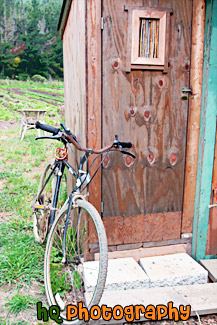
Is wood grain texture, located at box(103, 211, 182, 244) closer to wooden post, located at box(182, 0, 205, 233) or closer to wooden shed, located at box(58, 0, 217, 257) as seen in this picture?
wooden shed, located at box(58, 0, 217, 257)

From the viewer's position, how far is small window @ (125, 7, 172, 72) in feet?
8.21

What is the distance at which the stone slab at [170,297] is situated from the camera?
7.42ft

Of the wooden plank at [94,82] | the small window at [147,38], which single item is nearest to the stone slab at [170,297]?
the wooden plank at [94,82]

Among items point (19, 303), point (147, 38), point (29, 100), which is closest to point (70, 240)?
point (19, 303)

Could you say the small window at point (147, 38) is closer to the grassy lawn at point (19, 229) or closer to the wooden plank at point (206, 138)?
the wooden plank at point (206, 138)

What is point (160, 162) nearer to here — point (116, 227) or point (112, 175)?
point (112, 175)

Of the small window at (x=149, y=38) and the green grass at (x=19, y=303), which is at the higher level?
the small window at (x=149, y=38)

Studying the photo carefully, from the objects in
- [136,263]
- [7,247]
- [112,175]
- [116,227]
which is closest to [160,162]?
[112,175]

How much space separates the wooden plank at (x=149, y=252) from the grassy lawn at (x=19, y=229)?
25.1 inches

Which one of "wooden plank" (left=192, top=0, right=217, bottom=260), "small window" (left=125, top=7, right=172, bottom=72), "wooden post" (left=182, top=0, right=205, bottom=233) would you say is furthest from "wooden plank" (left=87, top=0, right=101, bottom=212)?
"wooden plank" (left=192, top=0, right=217, bottom=260)

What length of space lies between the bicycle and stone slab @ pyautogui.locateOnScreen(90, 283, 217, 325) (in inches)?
7.6

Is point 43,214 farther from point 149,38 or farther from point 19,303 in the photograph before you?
point 149,38

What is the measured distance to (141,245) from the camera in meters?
2.87

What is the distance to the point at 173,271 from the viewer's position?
2627 millimetres
